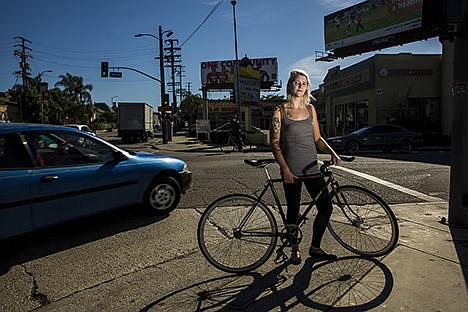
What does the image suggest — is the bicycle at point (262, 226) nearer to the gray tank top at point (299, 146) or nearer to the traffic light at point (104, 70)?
the gray tank top at point (299, 146)

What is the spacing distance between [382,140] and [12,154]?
50.7 feet

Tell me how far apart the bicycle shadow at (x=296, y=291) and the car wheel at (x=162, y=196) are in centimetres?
219

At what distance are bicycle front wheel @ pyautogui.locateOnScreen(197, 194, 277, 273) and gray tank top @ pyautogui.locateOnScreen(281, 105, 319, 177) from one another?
51cm

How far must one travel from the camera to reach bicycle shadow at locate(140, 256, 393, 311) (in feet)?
8.87

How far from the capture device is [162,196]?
5.15 m

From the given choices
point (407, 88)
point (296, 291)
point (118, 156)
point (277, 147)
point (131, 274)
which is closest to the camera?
point (296, 291)

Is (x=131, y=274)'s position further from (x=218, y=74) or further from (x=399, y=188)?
(x=218, y=74)

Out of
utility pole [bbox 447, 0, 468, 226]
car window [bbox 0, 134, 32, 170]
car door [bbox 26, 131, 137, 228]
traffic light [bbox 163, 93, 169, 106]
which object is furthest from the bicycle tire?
A: car window [bbox 0, 134, 32, 170]

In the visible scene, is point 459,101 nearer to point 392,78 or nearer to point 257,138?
point 257,138

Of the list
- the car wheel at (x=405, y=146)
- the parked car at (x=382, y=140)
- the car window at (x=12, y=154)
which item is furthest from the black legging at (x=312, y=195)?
the car wheel at (x=405, y=146)

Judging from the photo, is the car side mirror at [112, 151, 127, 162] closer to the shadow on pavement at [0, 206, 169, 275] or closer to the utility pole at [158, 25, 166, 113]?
the shadow on pavement at [0, 206, 169, 275]

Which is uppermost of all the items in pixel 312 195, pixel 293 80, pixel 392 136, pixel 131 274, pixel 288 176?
pixel 293 80

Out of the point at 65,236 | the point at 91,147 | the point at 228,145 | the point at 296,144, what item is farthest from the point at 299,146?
the point at 228,145

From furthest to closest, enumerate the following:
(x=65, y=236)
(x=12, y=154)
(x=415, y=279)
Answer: (x=65, y=236) < (x=12, y=154) < (x=415, y=279)
